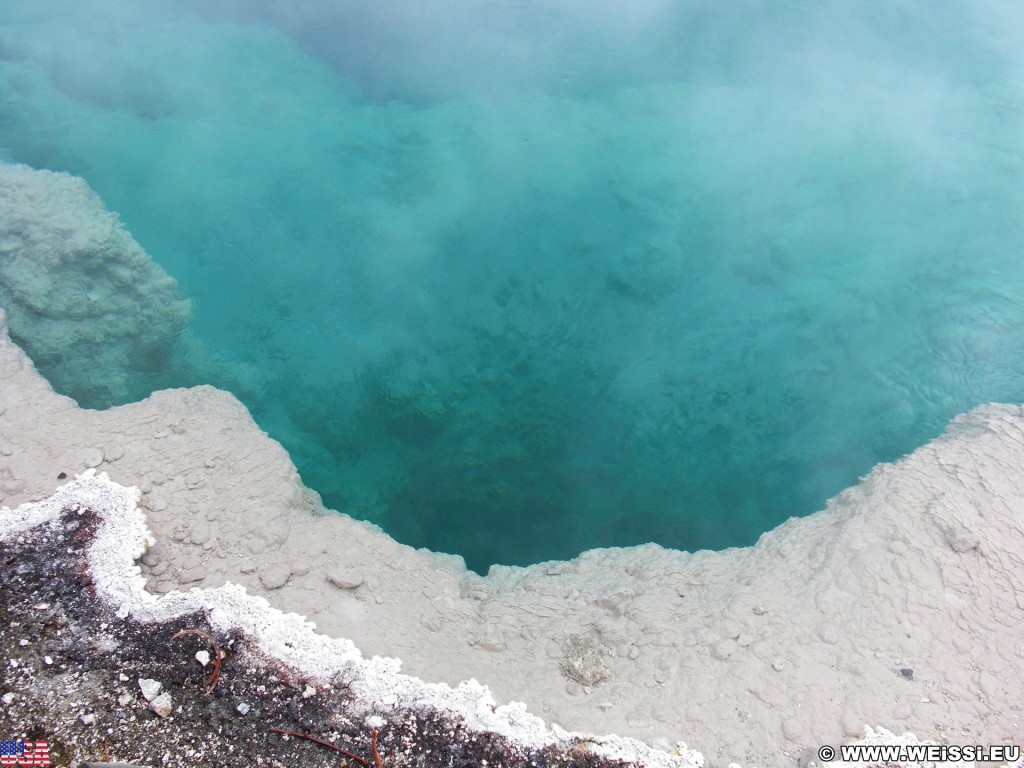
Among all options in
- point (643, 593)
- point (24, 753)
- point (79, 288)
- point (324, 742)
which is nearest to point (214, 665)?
point (324, 742)

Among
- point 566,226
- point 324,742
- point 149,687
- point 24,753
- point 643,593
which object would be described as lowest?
point 24,753

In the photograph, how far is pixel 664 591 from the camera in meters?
3.04

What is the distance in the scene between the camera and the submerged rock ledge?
254cm

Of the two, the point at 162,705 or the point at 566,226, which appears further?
the point at 566,226

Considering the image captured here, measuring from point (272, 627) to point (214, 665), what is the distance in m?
0.23

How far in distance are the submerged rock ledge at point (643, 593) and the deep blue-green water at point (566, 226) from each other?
0.60 m

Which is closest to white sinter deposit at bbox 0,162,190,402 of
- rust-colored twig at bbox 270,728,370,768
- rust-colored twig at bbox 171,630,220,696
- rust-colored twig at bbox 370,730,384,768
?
rust-colored twig at bbox 171,630,220,696

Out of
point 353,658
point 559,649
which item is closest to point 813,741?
point 559,649

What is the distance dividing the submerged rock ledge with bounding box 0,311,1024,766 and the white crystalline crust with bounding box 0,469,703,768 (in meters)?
0.01

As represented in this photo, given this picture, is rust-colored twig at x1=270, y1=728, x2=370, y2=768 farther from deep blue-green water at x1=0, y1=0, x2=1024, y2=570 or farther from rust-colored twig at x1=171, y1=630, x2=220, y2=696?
deep blue-green water at x1=0, y1=0, x2=1024, y2=570

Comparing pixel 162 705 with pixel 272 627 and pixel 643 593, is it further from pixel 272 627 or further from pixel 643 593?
pixel 643 593

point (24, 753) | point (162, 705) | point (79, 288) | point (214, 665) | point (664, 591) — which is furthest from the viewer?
point (79, 288)

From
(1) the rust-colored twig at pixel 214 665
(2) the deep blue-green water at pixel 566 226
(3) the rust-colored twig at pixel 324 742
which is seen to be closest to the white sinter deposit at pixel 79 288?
(2) the deep blue-green water at pixel 566 226

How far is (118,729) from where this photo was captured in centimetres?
238
